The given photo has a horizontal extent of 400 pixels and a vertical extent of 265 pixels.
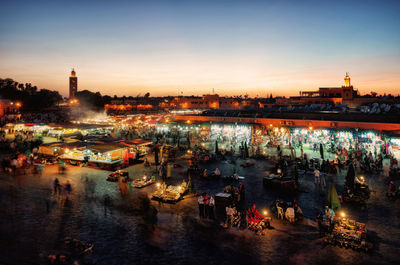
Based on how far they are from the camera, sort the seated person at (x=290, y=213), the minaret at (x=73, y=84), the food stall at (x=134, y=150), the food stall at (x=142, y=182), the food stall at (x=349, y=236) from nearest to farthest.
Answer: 1. the food stall at (x=349, y=236)
2. the seated person at (x=290, y=213)
3. the food stall at (x=142, y=182)
4. the food stall at (x=134, y=150)
5. the minaret at (x=73, y=84)

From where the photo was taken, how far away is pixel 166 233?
27.1ft

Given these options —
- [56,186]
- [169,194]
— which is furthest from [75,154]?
[169,194]

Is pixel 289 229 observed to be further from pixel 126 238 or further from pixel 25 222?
pixel 25 222

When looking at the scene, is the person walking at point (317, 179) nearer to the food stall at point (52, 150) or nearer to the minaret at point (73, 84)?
the food stall at point (52, 150)

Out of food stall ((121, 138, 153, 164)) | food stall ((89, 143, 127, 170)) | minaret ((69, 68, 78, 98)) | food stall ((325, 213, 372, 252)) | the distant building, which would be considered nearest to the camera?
food stall ((325, 213, 372, 252))

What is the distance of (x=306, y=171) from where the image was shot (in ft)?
52.7

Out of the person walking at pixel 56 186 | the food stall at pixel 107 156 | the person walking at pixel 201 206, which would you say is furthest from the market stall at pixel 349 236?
the food stall at pixel 107 156

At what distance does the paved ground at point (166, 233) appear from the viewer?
691 centimetres

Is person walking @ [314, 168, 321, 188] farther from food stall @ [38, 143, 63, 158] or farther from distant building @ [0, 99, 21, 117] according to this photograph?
distant building @ [0, 99, 21, 117]

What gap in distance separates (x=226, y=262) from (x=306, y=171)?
444 inches

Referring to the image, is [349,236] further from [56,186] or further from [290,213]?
[56,186]

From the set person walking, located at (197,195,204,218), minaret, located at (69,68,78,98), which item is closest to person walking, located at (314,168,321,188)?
person walking, located at (197,195,204,218)

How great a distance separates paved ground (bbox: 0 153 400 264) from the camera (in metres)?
6.91

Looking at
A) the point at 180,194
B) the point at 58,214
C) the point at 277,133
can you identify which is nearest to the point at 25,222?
the point at 58,214
